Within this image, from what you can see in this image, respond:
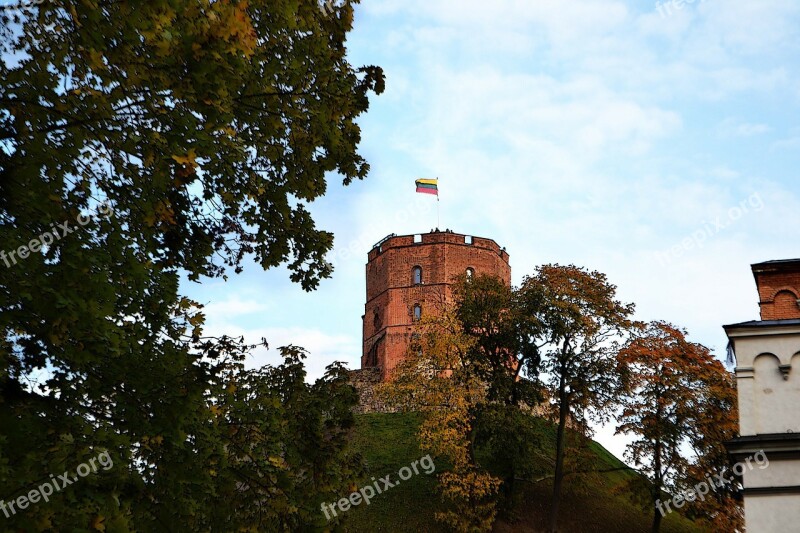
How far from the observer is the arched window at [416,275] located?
58209 millimetres

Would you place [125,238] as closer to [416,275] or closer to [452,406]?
[452,406]

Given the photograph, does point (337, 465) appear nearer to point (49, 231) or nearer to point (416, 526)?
point (49, 231)

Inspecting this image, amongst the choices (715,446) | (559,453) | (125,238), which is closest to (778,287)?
(125,238)

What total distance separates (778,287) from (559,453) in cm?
2220

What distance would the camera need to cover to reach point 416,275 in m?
58.4

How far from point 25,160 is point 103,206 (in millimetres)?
1419

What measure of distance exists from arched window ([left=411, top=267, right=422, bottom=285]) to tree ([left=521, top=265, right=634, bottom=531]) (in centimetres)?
1911

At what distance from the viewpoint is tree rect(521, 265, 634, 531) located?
124ft

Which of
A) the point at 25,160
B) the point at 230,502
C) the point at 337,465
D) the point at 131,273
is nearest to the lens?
the point at 25,160

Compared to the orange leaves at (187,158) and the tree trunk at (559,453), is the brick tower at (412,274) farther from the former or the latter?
the orange leaves at (187,158)

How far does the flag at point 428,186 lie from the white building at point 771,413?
40235 mm

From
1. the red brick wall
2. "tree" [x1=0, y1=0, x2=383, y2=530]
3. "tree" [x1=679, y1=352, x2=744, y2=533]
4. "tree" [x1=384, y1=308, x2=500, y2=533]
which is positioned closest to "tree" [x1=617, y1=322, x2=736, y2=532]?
"tree" [x1=679, y1=352, x2=744, y2=533]

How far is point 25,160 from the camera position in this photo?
8.35m

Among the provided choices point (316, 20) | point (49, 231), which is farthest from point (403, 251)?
point (49, 231)
